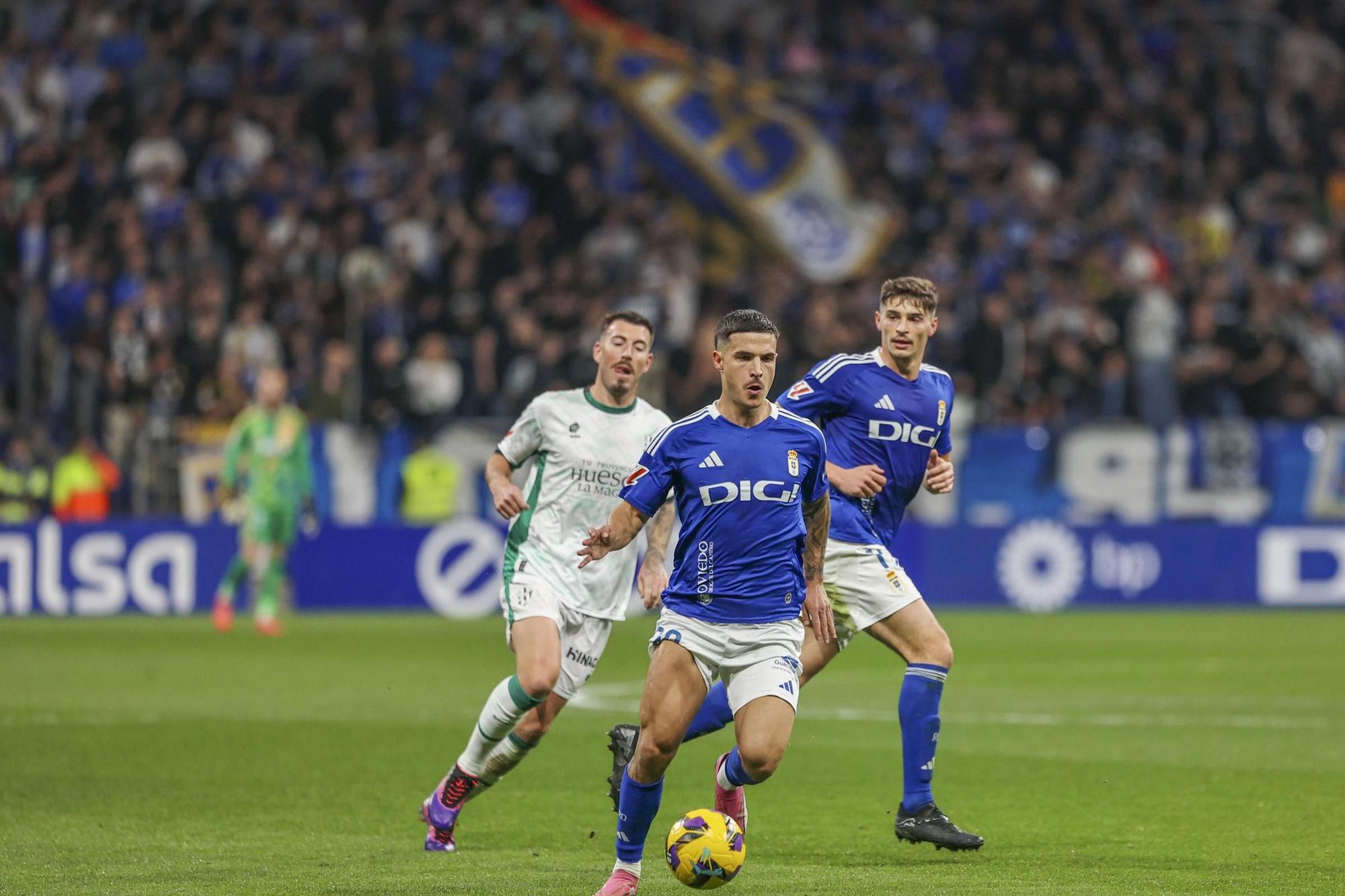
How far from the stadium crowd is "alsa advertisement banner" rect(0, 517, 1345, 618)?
1.19 m

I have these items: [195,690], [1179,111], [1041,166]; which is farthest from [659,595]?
[1179,111]

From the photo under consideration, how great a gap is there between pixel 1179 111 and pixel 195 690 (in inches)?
721

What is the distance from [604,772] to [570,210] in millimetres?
14763

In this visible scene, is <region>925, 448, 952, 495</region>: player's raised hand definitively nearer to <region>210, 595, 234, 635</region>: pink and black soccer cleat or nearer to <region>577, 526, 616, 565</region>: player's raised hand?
<region>577, 526, 616, 565</region>: player's raised hand

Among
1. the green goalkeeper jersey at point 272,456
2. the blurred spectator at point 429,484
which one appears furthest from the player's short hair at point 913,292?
the blurred spectator at point 429,484

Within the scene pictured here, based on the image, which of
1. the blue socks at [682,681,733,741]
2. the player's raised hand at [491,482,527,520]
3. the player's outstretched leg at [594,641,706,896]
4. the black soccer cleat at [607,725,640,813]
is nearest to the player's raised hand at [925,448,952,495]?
the blue socks at [682,681,733,741]

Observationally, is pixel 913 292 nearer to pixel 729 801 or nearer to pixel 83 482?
pixel 729 801

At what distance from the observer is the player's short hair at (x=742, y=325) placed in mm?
7184

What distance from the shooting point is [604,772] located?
11.0 m

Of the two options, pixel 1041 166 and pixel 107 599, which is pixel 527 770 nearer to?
pixel 107 599

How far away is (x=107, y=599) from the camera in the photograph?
69.5ft

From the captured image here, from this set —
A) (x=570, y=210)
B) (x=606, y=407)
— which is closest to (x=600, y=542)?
(x=606, y=407)

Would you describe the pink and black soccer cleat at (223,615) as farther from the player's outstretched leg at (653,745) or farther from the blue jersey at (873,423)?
the player's outstretched leg at (653,745)

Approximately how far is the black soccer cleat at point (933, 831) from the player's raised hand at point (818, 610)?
114cm
